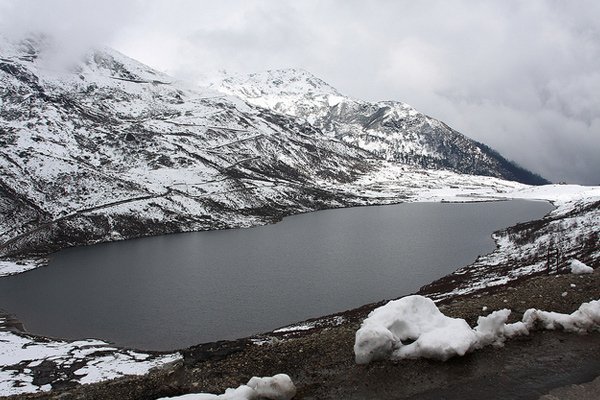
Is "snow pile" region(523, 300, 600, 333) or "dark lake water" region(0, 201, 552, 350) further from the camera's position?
"dark lake water" region(0, 201, 552, 350)

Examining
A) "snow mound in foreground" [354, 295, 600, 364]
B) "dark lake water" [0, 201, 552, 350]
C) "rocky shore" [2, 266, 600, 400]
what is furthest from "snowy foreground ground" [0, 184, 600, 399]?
"dark lake water" [0, 201, 552, 350]

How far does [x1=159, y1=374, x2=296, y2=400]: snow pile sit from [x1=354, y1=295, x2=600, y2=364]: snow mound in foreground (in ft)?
10.5

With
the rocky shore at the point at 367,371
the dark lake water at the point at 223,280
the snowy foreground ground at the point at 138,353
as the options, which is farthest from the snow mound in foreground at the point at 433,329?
the dark lake water at the point at 223,280

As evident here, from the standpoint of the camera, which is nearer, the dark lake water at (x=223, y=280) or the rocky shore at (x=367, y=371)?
the rocky shore at (x=367, y=371)

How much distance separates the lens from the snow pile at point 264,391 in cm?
1356

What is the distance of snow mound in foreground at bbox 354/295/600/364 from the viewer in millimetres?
15922

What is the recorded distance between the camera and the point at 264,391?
13.8 m

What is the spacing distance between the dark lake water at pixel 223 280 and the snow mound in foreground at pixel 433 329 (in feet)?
136

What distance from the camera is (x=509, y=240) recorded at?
116000 mm

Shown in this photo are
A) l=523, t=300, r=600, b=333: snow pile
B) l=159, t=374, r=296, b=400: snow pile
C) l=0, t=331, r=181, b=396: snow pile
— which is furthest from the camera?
l=0, t=331, r=181, b=396: snow pile

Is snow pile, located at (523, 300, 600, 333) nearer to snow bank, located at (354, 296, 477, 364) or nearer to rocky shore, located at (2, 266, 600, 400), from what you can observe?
rocky shore, located at (2, 266, 600, 400)

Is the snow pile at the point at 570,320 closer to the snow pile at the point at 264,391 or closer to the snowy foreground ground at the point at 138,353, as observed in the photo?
the snowy foreground ground at the point at 138,353

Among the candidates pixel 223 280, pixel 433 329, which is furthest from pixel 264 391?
pixel 223 280

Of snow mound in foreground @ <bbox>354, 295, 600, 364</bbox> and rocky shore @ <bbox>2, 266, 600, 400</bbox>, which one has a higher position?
snow mound in foreground @ <bbox>354, 295, 600, 364</bbox>
